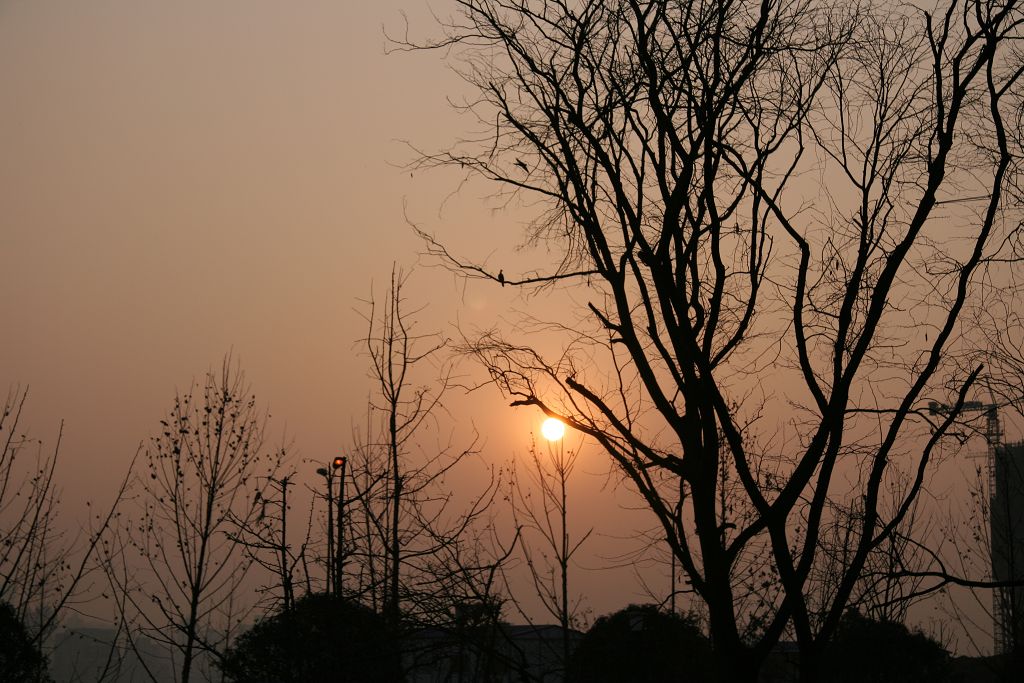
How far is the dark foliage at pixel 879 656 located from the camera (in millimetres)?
14172

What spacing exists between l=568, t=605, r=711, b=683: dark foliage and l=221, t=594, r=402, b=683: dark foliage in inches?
318

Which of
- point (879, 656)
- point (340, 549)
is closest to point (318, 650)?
point (340, 549)

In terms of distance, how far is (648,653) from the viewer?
1298 centimetres

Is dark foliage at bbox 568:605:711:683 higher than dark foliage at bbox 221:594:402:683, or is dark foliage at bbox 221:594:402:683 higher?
dark foliage at bbox 568:605:711:683

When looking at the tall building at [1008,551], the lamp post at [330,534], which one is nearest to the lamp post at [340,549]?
the lamp post at [330,534]

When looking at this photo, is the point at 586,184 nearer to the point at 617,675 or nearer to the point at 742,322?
the point at 742,322

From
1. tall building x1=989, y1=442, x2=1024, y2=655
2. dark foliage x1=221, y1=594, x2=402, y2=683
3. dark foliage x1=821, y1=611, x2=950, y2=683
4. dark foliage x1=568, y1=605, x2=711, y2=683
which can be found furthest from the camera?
dark foliage x1=821, y1=611, x2=950, y2=683

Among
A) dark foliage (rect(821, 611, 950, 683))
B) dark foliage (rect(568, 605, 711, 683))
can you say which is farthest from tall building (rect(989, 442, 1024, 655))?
dark foliage (rect(568, 605, 711, 683))

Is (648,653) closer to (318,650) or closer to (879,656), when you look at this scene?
(879,656)

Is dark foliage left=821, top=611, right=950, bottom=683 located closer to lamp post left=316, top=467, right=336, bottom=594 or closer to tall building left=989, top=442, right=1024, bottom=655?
tall building left=989, top=442, right=1024, bottom=655

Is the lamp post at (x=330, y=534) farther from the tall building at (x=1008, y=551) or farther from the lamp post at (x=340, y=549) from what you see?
the tall building at (x=1008, y=551)

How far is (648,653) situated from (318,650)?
9166mm

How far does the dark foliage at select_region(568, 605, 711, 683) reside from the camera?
12.7m

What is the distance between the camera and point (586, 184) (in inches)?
191
